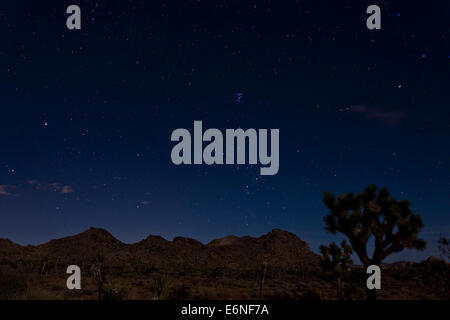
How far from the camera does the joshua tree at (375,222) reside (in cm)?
1572

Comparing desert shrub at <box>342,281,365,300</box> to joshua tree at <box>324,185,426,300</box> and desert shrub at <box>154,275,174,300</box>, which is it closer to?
joshua tree at <box>324,185,426,300</box>

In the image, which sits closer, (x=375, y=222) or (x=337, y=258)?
(x=375, y=222)

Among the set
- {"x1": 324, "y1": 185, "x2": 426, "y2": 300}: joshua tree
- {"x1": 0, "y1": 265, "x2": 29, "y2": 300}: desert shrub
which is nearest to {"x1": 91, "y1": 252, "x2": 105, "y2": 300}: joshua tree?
{"x1": 0, "y1": 265, "x2": 29, "y2": 300}: desert shrub

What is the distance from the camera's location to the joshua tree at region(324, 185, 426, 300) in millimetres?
15719

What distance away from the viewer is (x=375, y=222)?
16.4 m

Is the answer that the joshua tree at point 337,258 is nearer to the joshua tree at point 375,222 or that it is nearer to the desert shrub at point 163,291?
the joshua tree at point 375,222

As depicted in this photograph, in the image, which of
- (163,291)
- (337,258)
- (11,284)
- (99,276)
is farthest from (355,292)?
(11,284)

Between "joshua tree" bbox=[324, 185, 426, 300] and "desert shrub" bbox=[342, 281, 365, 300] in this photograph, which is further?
"desert shrub" bbox=[342, 281, 365, 300]

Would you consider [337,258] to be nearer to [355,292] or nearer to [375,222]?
[355,292]

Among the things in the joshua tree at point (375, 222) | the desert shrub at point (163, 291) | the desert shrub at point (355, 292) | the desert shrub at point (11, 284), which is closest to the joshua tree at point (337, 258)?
the desert shrub at point (355, 292)
